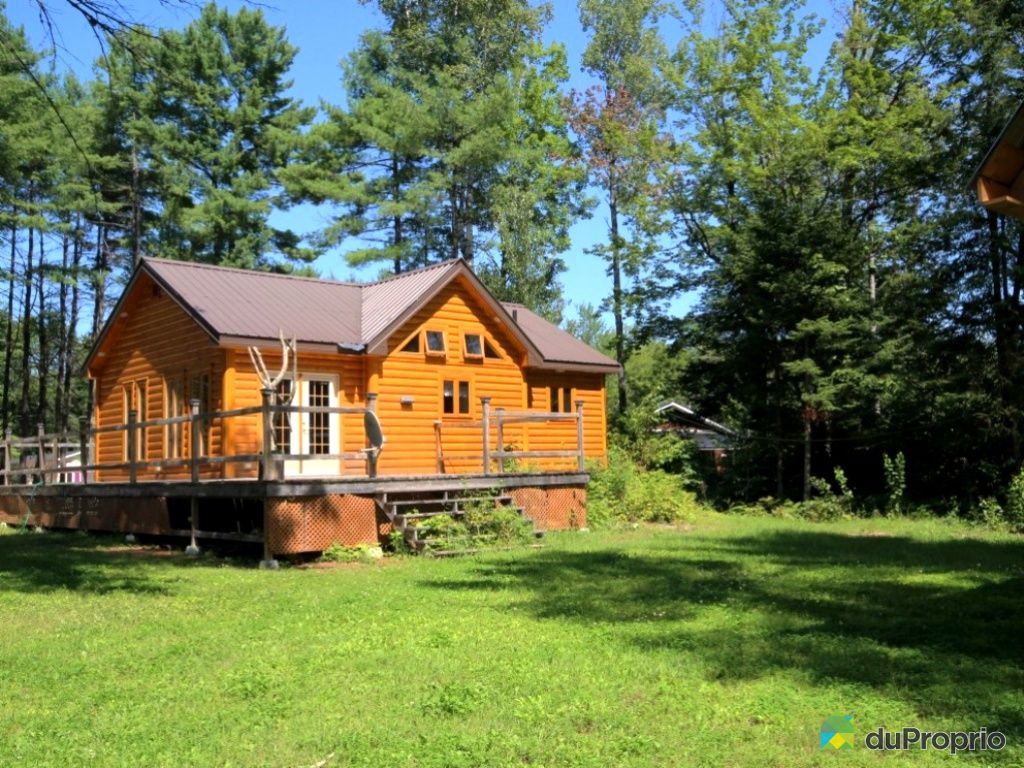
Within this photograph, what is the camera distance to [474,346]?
20.3 metres

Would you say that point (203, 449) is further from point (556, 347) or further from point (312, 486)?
point (556, 347)

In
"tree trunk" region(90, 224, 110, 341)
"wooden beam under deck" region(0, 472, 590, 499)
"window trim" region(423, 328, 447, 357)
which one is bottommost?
"wooden beam under deck" region(0, 472, 590, 499)

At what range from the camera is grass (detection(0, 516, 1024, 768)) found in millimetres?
4840

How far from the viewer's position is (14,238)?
36125 mm

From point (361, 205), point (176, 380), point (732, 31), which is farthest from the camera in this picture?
point (361, 205)

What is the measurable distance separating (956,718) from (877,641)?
6.74 feet

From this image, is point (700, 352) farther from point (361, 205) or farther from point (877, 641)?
point (877, 641)

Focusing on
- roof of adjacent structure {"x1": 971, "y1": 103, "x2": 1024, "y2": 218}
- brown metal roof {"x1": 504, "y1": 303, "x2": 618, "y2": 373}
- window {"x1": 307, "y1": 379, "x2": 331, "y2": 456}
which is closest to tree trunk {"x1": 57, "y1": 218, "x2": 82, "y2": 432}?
brown metal roof {"x1": 504, "y1": 303, "x2": 618, "y2": 373}

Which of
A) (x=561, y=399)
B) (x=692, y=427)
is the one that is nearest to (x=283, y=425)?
(x=561, y=399)

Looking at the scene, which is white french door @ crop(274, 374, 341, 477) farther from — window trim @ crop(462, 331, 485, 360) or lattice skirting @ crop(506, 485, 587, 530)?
lattice skirting @ crop(506, 485, 587, 530)

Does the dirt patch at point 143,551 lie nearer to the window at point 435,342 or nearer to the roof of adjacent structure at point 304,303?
the roof of adjacent structure at point 304,303

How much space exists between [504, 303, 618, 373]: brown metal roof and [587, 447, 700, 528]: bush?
11.5 feet

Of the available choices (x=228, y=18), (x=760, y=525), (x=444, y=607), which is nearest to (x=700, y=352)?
(x=760, y=525)

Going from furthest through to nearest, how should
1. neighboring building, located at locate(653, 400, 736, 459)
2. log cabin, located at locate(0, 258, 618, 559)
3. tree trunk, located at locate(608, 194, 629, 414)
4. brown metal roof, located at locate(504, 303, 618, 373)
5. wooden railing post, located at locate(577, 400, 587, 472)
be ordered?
tree trunk, located at locate(608, 194, 629, 414), neighboring building, located at locate(653, 400, 736, 459), brown metal roof, located at locate(504, 303, 618, 373), wooden railing post, located at locate(577, 400, 587, 472), log cabin, located at locate(0, 258, 618, 559)
